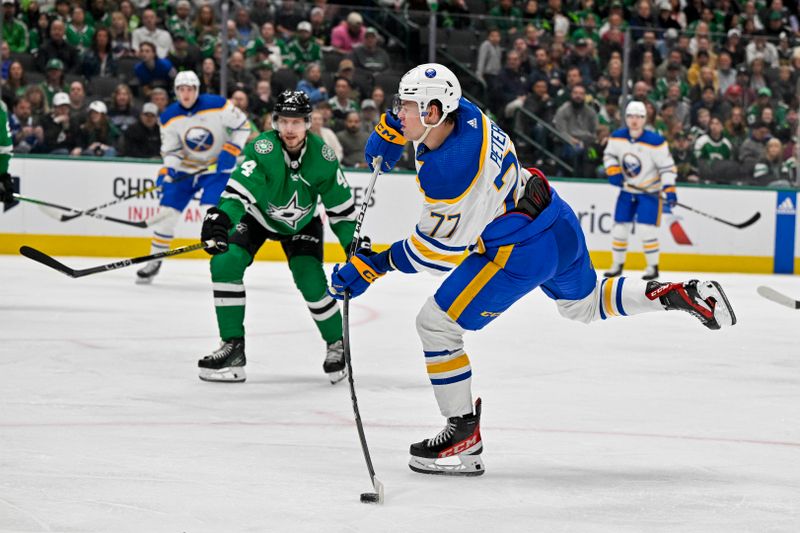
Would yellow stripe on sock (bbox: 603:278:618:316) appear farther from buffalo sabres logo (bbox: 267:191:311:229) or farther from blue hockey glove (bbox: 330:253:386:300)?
buffalo sabres logo (bbox: 267:191:311:229)

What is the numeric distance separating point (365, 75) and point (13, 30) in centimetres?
307

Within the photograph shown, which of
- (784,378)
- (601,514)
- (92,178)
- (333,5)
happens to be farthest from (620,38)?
(601,514)

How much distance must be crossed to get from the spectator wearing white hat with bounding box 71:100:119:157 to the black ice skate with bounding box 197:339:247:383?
5881 millimetres

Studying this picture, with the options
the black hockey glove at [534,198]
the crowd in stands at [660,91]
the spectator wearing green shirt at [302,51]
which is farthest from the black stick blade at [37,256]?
the crowd in stands at [660,91]

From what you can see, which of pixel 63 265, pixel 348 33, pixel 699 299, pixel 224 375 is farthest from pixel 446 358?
pixel 348 33

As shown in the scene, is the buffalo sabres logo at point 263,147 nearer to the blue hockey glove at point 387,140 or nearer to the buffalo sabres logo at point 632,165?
the blue hockey glove at point 387,140

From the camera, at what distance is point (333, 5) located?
36.0 feet

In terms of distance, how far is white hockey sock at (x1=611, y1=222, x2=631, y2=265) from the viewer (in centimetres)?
1038

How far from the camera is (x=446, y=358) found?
3316 millimetres

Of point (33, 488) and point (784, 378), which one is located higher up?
point (33, 488)

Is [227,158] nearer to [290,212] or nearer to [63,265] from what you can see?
[290,212]

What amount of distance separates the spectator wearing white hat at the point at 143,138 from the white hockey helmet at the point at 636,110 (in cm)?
408

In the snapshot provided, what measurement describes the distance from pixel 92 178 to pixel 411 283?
3.02 meters

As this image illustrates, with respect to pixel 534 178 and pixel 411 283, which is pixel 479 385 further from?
pixel 411 283
